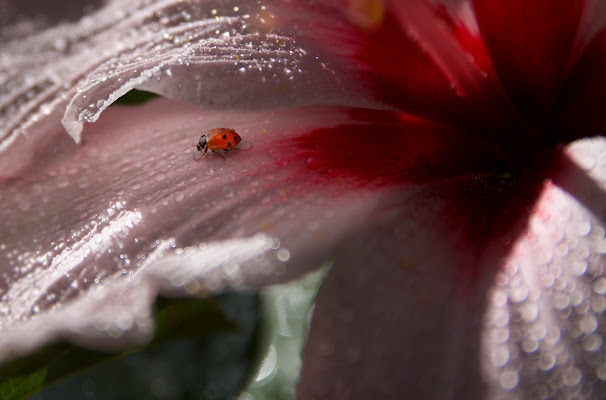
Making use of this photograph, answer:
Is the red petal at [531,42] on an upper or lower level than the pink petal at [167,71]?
lower

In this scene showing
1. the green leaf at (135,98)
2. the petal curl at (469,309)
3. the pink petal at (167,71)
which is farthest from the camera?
the green leaf at (135,98)

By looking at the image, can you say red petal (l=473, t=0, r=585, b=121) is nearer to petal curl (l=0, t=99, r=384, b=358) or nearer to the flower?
the flower

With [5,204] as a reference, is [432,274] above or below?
below

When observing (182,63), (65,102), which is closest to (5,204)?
(65,102)

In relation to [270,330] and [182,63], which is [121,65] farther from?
[270,330]

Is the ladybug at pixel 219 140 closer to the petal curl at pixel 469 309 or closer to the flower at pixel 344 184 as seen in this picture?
the flower at pixel 344 184

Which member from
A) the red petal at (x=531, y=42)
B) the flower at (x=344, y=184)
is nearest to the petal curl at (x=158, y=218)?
the flower at (x=344, y=184)

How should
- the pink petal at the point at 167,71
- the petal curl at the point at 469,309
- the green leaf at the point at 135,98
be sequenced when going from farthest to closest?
the green leaf at the point at 135,98
the pink petal at the point at 167,71
the petal curl at the point at 469,309
